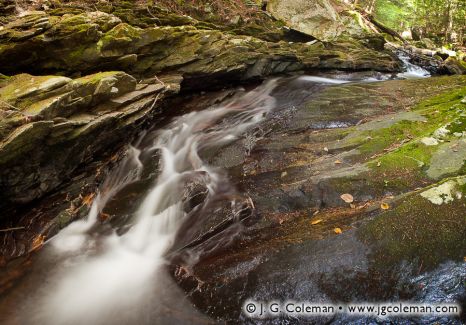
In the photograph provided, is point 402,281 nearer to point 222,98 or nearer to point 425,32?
point 222,98

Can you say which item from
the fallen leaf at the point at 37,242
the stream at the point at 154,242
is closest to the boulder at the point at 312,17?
the stream at the point at 154,242

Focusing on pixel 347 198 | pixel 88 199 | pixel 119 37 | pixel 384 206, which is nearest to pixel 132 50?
pixel 119 37

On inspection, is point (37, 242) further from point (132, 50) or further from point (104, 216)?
point (132, 50)

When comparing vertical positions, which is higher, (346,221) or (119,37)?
(119,37)

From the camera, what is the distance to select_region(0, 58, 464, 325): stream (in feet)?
15.3

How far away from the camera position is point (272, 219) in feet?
18.1

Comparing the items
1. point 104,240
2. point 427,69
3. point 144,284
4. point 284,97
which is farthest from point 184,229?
point 427,69

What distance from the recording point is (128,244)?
6023 mm

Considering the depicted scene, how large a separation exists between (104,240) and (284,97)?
295 inches

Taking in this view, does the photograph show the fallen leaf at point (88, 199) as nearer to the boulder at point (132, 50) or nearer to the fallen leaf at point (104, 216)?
the fallen leaf at point (104, 216)

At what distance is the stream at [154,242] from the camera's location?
4660 mm

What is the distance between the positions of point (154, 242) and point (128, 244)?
0.51 meters

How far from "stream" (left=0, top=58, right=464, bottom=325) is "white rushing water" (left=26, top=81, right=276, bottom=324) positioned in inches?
0.7

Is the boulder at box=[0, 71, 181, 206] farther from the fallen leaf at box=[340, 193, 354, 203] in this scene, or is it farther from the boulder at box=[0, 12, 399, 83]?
the fallen leaf at box=[340, 193, 354, 203]
